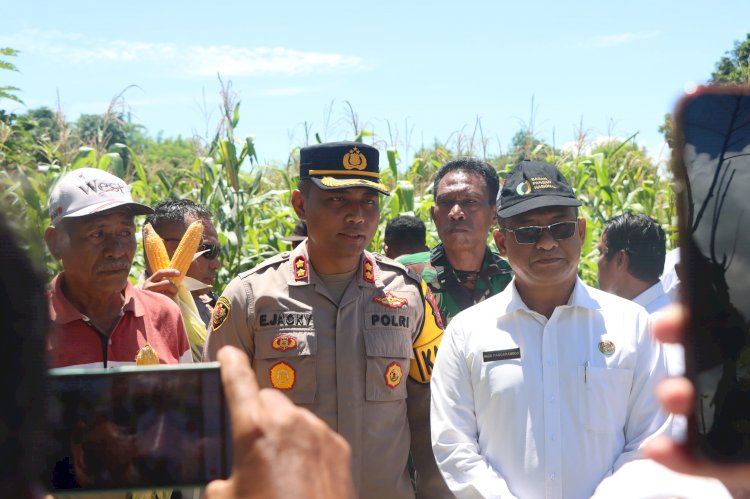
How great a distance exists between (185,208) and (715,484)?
3.90 m

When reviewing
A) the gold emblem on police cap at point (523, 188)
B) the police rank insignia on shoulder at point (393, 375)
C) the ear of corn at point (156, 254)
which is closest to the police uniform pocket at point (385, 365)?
the police rank insignia on shoulder at point (393, 375)

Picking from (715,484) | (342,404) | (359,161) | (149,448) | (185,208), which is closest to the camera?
(149,448)

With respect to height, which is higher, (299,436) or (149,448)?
(299,436)

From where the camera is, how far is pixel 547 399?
2852mm

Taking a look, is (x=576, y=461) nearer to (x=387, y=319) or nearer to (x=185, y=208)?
(x=387, y=319)

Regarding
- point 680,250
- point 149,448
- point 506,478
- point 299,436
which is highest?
point 680,250

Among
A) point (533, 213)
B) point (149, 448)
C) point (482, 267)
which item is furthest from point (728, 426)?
point (482, 267)

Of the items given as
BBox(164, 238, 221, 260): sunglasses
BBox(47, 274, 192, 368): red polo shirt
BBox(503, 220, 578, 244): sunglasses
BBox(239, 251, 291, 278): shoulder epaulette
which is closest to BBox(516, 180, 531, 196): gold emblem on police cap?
BBox(503, 220, 578, 244): sunglasses

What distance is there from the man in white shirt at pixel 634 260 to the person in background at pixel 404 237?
4.93 ft

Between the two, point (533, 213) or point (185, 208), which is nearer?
point (533, 213)

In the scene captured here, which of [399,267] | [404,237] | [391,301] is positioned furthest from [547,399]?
[404,237]

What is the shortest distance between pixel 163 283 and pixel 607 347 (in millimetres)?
2069

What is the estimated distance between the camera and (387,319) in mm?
3287

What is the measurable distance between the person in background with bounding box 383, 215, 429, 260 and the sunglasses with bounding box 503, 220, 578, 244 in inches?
118
